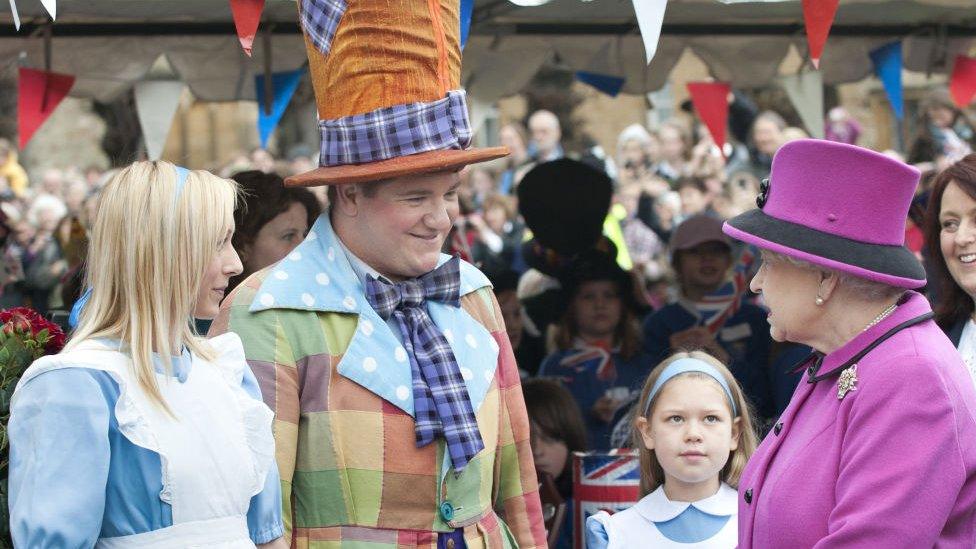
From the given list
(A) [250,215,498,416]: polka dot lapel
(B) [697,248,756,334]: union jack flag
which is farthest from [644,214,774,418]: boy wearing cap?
(A) [250,215,498,416]: polka dot lapel

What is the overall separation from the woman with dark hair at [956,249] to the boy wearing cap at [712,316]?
1462 millimetres

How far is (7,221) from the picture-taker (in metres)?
6.73

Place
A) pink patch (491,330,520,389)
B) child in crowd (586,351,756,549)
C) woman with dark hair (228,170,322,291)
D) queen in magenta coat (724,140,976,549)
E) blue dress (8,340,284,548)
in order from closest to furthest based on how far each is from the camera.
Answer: blue dress (8,340,284,548) < queen in magenta coat (724,140,976,549) < pink patch (491,330,520,389) < child in crowd (586,351,756,549) < woman with dark hair (228,170,322,291)

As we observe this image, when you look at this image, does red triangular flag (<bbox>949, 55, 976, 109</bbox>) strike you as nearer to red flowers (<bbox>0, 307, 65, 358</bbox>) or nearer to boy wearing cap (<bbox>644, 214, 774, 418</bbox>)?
boy wearing cap (<bbox>644, 214, 774, 418</bbox>)

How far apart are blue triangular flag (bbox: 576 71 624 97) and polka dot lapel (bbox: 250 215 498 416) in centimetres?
385

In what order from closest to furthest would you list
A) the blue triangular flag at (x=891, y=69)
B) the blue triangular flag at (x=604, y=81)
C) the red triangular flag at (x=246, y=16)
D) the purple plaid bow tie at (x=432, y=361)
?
the purple plaid bow tie at (x=432, y=361), the red triangular flag at (x=246, y=16), the blue triangular flag at (x=891, y=69), the blue triangular flag at (x=604, y=81)

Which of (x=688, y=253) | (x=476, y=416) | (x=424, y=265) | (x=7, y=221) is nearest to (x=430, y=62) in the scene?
(x=424, y=265)

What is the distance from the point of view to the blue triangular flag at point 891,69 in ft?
22.0

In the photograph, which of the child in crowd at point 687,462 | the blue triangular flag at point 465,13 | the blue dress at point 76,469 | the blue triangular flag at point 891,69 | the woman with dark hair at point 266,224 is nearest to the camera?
the blue dress at point 76,469

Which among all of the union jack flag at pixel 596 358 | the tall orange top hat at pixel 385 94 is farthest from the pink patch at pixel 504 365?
the union jack flag at pixel 596 358

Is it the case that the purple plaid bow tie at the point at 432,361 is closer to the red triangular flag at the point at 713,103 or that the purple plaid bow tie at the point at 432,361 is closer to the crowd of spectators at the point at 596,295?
the crowd of spectators at the point at 596,295

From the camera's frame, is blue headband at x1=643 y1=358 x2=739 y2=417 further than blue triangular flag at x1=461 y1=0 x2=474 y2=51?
No

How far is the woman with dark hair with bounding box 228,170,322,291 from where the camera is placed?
4.81 metres

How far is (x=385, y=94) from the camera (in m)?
3.20
